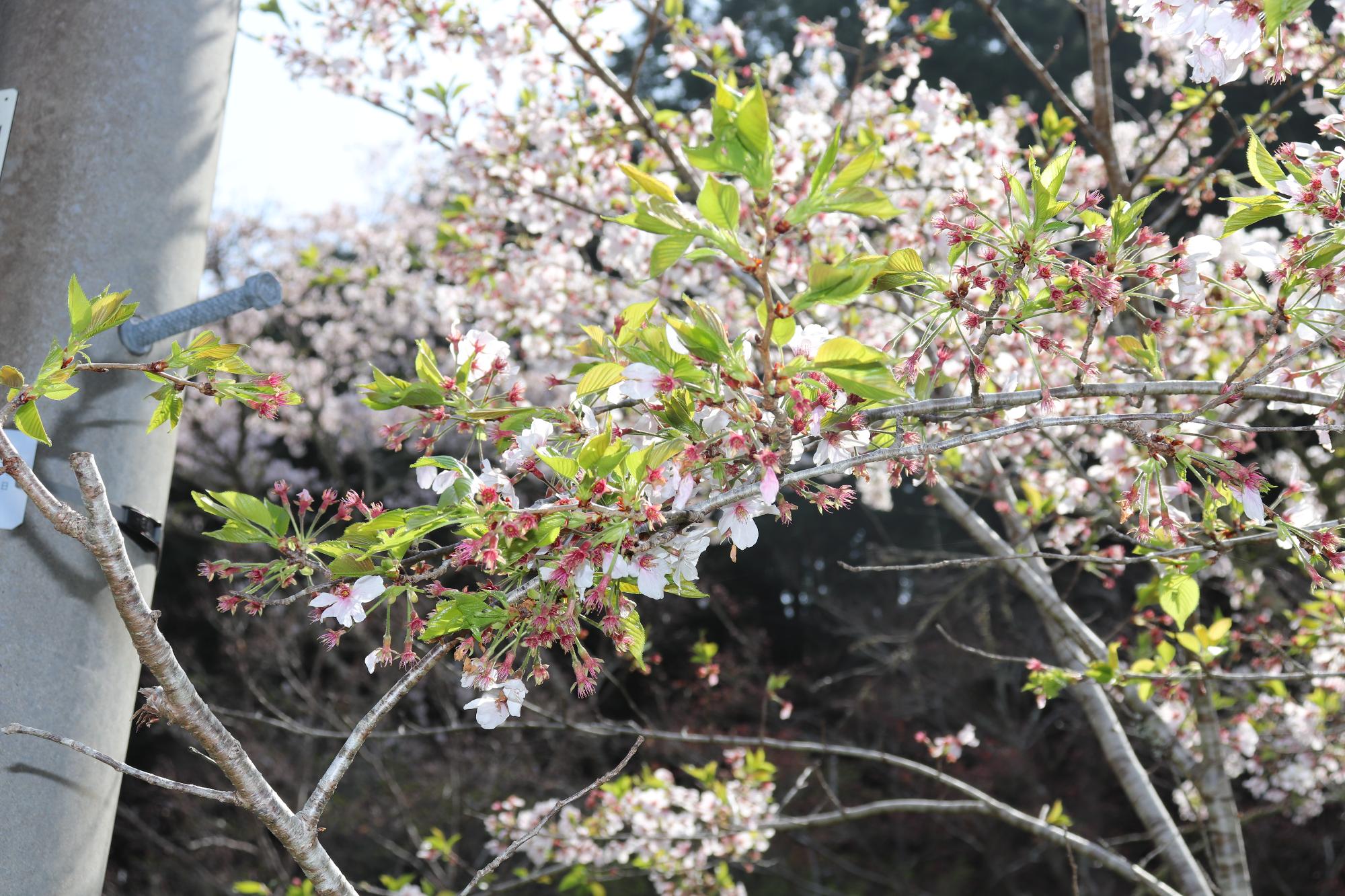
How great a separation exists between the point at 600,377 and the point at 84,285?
78 centimetres

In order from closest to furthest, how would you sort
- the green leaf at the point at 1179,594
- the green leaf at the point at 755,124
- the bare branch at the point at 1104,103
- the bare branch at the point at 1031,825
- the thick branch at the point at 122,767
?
the green leaf at the point at 755,124 → the thick branch at the point at 122,767 → the green leaf at the point at 1179,594 → the bare branch at the point at 1031,825 → the bare branch at the point at 1104,103

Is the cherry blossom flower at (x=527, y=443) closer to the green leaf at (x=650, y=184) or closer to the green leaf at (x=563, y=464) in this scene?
the green leaf at (x=563, y=464)

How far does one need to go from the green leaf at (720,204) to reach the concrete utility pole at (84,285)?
943 millimetres

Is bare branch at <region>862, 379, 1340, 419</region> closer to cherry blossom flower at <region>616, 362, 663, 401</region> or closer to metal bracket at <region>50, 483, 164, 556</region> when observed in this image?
cherry blossom flower at <region>616, 362, 663, 401</region>

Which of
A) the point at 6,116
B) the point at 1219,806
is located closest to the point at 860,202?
the point at 6,116

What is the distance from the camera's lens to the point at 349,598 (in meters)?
1.07

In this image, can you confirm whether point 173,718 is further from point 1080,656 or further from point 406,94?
point 406,94

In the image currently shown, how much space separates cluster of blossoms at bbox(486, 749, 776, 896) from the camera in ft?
10.4

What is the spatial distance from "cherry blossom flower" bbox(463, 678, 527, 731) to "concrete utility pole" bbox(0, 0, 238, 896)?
1.88ft

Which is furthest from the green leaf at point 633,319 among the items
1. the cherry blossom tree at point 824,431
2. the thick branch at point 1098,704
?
the thick branch at point 1098,704

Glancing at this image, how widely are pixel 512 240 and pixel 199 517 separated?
6.64m

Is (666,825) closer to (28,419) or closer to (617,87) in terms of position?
(617,87)

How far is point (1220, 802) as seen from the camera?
2365 millimetres

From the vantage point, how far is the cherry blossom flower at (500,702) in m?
1.08
